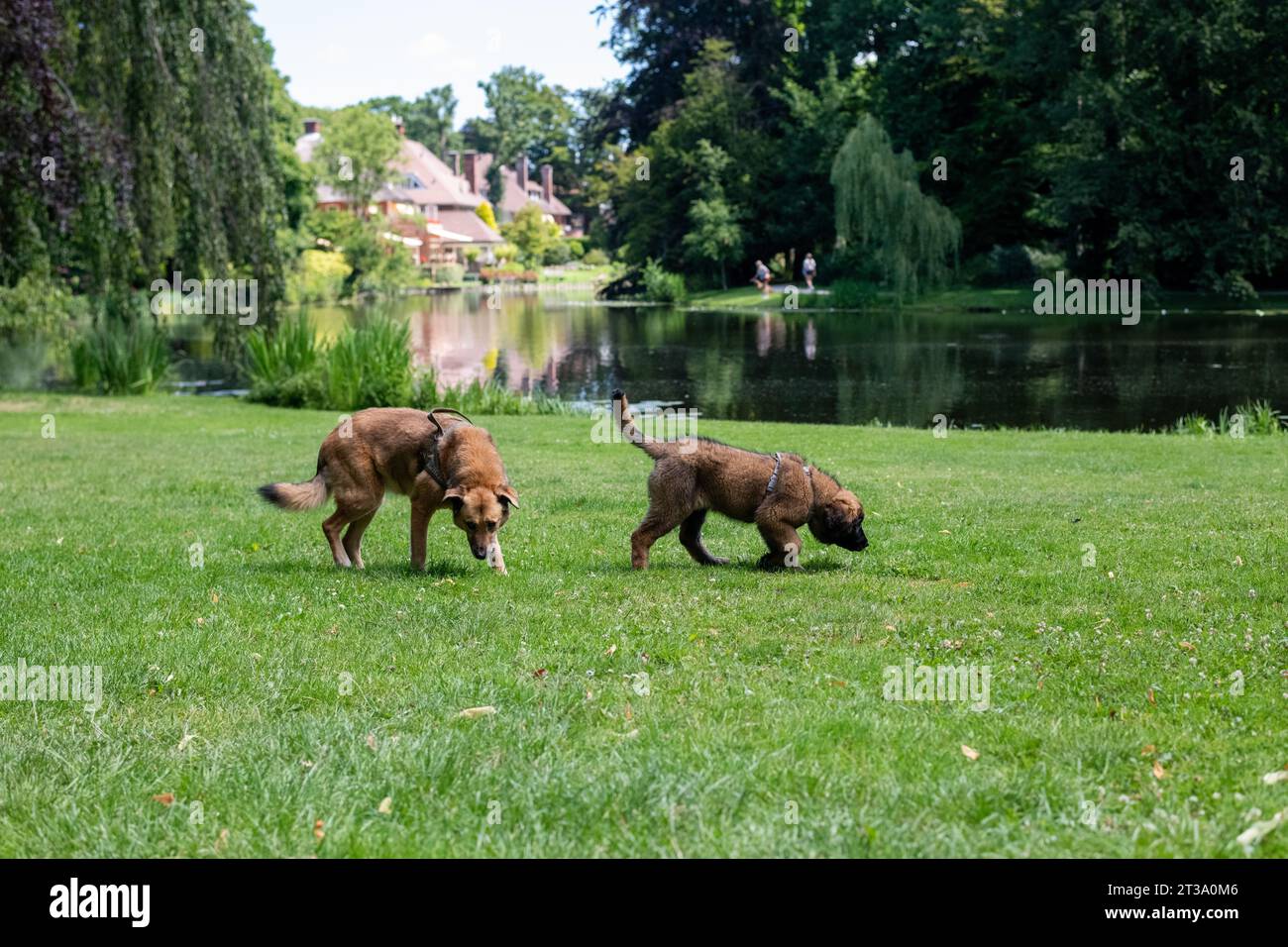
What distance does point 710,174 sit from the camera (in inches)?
3014

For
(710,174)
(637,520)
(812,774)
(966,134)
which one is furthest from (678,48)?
(812,774)

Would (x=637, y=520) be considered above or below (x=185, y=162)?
below

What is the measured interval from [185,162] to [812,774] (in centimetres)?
2284

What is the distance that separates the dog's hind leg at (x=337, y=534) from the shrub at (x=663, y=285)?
221 feet

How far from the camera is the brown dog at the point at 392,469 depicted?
354 inches

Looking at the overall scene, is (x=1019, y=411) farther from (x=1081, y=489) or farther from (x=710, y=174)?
(x=710, y=174)

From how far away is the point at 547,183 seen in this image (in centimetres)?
15762

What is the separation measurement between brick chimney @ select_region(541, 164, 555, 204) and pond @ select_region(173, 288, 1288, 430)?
101 m

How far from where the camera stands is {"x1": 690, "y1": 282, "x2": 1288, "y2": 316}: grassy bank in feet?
179

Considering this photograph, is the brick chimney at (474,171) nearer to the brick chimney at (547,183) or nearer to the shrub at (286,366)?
the brick chimney at (547,183)

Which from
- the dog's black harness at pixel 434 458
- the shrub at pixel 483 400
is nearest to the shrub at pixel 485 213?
the shrub at pixel 483 400

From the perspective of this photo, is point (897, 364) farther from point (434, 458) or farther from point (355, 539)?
point (434, 458)

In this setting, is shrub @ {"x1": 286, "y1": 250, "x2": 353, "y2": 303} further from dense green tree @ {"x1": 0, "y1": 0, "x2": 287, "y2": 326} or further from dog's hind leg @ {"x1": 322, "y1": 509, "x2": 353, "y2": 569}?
dog's hind leg @ {"x1": 322, "y1": 509, "x2": 353, "y2": 569}
